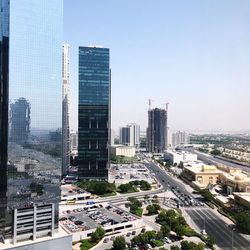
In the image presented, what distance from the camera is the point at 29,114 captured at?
743 cm

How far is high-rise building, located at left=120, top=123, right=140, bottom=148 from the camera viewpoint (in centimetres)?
3581

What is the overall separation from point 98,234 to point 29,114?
365 centimetres

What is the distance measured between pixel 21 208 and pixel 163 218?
466cm

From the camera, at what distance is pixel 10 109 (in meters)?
7.19

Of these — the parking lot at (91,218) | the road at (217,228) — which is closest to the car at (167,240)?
the road at (217,228)

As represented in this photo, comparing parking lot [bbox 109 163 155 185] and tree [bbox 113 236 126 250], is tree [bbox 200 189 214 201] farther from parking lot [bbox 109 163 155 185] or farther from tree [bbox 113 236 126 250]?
tree [bbox 113 236 126 250]

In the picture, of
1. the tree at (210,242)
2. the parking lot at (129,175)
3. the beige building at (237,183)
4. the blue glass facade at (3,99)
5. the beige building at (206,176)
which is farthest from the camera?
the parking lot at (129,175)

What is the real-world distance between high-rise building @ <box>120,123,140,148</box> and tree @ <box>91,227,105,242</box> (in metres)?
26.7

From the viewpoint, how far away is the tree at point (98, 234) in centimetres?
865

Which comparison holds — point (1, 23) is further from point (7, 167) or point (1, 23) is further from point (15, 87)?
point (7, 167)

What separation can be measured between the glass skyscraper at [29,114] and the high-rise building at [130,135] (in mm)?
27797

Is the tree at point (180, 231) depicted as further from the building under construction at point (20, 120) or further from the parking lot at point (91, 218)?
the building under construction at point (20, 120)

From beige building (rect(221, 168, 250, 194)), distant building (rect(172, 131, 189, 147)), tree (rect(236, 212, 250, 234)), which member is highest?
distant building (rect(172, 131, 189, 147))

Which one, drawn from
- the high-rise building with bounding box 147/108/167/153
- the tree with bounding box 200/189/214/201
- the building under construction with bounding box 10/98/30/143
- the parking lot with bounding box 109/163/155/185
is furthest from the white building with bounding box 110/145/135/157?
the building under construction with bounding box 10/98/30/143
